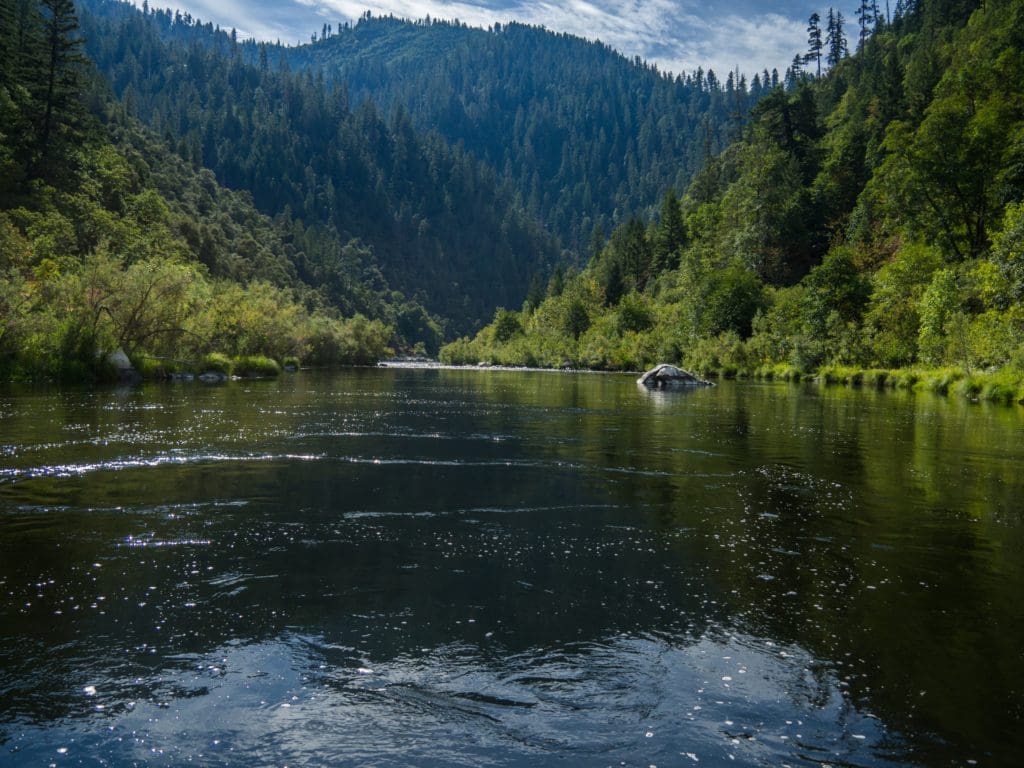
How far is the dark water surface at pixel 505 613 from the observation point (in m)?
5.50

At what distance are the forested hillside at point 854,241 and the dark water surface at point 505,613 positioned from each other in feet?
121

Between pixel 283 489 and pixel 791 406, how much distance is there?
31.4 metres

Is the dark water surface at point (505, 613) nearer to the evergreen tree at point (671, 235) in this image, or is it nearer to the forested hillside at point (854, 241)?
the forested hillside at point (854, 241)

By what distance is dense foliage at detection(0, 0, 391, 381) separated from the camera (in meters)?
44.8

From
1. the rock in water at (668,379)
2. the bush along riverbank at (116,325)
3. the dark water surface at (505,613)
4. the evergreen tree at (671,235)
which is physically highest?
the evergreen tree at (671,235)

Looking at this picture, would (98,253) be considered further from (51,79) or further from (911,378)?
(911,378)

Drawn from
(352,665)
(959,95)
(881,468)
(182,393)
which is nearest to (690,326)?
(959,95)

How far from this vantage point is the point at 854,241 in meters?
90.8

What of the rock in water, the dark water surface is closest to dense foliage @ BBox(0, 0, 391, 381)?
the dark water surface

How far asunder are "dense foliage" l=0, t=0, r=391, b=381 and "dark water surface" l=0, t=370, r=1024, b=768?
31.4m

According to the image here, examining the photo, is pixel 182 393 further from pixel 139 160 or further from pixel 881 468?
pixel 139 160

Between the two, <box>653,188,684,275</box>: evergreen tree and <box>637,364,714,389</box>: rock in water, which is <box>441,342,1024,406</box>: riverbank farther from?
<box>653,188,684,275</box>: evergreen tree

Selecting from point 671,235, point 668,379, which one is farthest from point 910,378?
point 671,235

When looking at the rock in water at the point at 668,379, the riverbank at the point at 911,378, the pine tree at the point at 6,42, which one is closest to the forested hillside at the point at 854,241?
the riverbank at the point at 911,378
